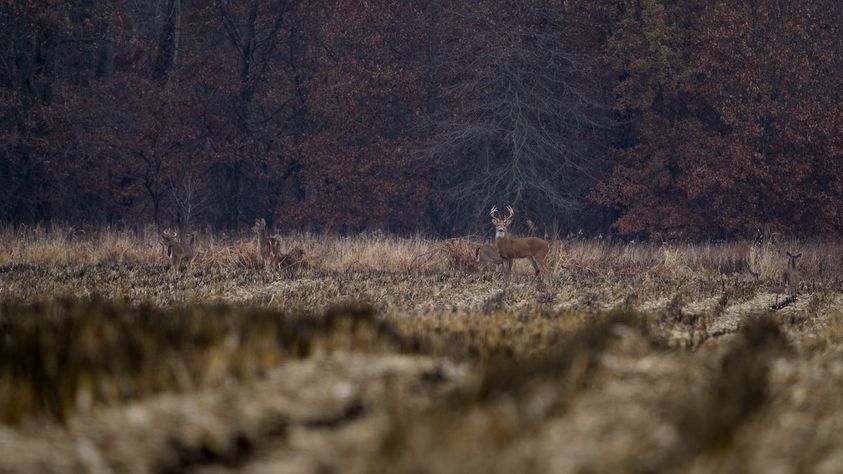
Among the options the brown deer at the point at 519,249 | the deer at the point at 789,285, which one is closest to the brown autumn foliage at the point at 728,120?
the brown deer at the point at 519,249

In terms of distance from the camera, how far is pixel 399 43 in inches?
1480

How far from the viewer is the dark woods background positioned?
105 feet

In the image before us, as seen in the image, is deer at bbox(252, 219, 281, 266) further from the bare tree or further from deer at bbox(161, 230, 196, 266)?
the bare tree

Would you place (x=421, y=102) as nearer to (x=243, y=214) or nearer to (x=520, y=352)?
(x=243, y=214)

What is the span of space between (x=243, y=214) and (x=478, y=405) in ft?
115

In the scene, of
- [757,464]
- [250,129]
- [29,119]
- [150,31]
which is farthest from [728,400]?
[150,31]

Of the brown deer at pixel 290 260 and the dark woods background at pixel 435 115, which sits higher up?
the dark woods background at pixel 435 115

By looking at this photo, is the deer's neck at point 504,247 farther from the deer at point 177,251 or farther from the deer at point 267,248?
the deer at point 177,251

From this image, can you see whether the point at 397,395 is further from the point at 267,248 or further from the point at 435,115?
the point at 435,115

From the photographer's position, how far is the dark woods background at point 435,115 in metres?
32.2

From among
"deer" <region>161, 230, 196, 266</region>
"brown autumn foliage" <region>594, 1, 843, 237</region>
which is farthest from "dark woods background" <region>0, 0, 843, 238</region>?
"deer" <region>161, 230, 196, 266</region>

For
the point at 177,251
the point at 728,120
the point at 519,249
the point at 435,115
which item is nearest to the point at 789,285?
the point at 519,249

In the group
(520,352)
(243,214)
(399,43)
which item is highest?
(399,43)

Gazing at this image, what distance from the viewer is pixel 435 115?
3691 centimetres
